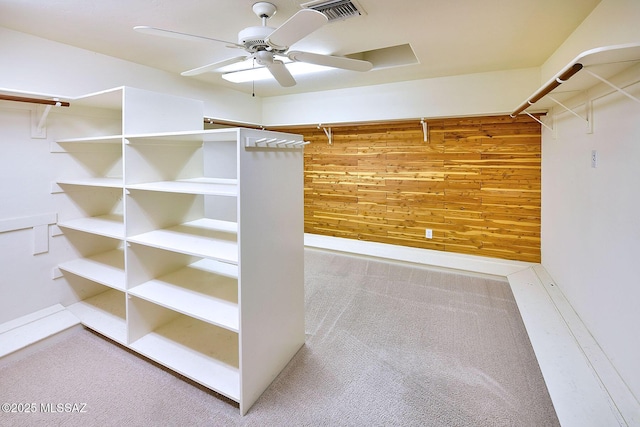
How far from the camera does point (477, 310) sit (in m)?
2.95

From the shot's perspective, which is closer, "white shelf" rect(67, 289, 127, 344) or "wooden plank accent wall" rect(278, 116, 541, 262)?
"white shelf" rect(67, 289, 127, 344)

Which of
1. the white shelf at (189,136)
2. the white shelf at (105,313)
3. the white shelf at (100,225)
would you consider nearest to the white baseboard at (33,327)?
the white shelf at (105,313)

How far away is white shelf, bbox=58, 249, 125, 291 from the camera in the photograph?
2.43 m

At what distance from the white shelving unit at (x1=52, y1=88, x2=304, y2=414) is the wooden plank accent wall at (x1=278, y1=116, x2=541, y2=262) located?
100 inches

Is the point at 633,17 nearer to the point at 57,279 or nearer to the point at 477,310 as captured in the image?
the point at 477,310

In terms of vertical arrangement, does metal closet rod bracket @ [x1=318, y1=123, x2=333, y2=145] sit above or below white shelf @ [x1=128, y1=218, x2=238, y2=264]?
above

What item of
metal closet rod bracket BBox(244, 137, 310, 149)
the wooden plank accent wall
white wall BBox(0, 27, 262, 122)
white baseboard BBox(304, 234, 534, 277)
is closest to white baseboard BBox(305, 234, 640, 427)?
white baseboard BBox(304, 234, 534, 277)

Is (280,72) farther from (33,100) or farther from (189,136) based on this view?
(33,100)

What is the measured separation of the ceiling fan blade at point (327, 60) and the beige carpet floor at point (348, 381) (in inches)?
80.6

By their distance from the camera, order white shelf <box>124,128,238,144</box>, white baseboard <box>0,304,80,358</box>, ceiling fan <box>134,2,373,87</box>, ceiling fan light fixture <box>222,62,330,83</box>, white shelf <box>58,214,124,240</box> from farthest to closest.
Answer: ceiling fan light fixture <box>222,62,330,83</box> → white shelf <box>58,214,124,240</box> → white baseboard <box>0,304,80,358</box> → white shelf <box>124,128,238,144</box> → ceiling fan <box>134,2,373,87</box>

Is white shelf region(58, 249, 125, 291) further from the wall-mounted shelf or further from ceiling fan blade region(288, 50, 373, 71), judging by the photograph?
the wall-mounted shelf

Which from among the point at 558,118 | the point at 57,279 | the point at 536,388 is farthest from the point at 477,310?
the point at 57,279

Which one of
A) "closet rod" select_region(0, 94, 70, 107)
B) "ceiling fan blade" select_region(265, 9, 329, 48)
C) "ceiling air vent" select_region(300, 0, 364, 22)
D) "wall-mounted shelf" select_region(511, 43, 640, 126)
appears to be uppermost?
"ceiling air vent" select_region(300, 0, 364, 22)

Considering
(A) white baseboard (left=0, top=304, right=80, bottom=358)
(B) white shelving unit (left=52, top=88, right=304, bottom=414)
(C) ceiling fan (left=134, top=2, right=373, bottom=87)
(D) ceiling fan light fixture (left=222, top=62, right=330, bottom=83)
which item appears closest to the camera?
(C) ceiling fan (left=134, top=2, right=373, bottom=87)
